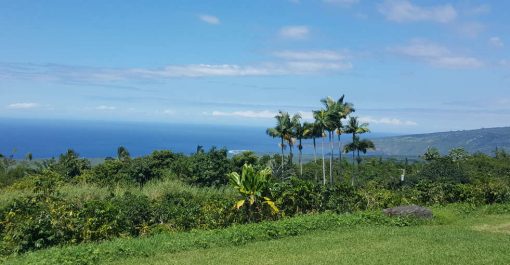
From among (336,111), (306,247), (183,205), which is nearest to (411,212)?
(306,247)

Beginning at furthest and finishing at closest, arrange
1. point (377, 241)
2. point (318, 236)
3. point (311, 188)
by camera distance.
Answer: point (311, 188)
point (318, 236)
point (377, 241)

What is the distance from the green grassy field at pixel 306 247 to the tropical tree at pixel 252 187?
1.74 metres

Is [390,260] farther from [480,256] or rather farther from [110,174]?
[110,174]

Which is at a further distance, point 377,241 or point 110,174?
point 110,174

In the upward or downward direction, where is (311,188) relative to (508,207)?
upward

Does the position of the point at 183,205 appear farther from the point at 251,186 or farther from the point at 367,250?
the point at 367,250

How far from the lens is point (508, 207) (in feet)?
61.6

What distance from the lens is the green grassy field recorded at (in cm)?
930

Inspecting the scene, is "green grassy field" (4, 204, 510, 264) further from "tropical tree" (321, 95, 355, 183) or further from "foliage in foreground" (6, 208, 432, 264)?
"tropical tree" (321, 95, 355, 183)

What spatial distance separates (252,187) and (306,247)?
443cm

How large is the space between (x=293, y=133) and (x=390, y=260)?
43118mm

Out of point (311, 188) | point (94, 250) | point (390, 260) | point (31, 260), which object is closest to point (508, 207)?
point (311, 188)

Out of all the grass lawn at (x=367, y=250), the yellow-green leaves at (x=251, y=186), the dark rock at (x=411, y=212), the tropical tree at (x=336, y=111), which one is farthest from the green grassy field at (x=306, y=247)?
the tropical tree at (x=336, y=111)

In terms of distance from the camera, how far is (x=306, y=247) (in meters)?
10.7
